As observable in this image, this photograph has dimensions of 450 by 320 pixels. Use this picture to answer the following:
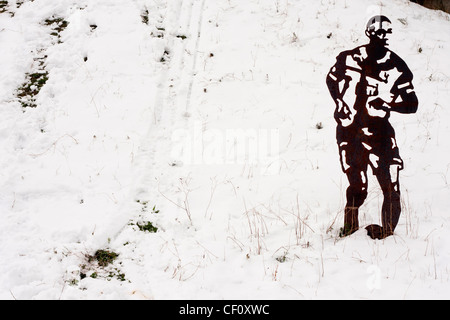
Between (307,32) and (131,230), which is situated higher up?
(307,32)

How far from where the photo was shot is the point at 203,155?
5.56 meters

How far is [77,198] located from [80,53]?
357cm

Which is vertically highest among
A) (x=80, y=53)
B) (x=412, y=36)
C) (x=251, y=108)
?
(x=412, y=36)

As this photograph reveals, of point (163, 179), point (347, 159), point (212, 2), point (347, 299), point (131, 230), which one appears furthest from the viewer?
point (212, 2)

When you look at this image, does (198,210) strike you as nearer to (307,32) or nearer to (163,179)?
(163,179)

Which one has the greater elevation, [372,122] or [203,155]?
[372,122]

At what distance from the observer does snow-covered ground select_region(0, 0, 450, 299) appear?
3742 millimetres

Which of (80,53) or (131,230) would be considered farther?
(80,53)

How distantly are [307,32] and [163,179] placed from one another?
15.3 ft

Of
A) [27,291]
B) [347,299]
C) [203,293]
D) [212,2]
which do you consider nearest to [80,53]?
[212,2]

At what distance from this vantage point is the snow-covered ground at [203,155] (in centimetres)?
374

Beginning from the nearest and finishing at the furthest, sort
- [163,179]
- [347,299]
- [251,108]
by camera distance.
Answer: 1. [347,299]
2. [163,179]
3. [251,108]

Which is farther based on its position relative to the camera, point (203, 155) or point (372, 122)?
point (203, 155)

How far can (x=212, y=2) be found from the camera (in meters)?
8.99
